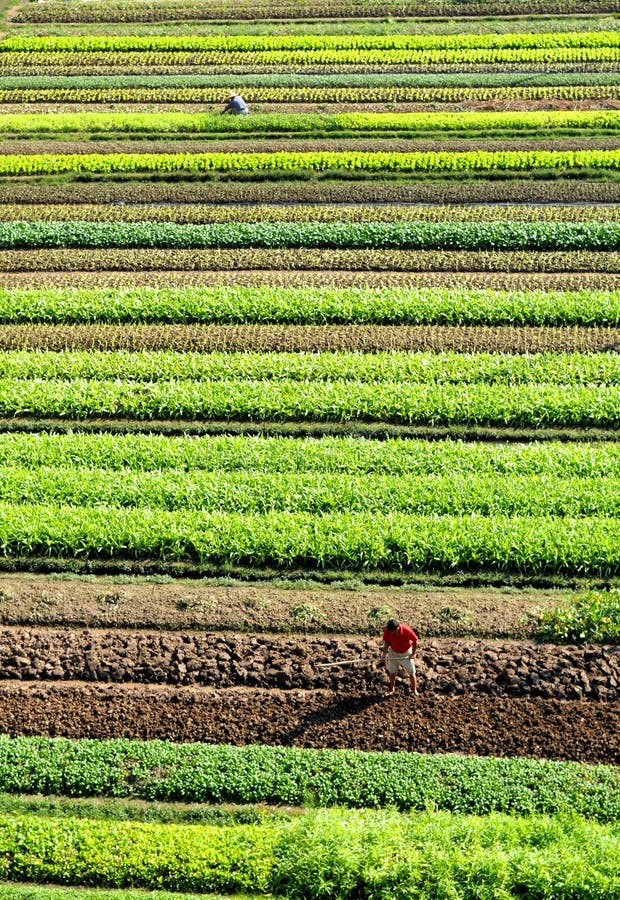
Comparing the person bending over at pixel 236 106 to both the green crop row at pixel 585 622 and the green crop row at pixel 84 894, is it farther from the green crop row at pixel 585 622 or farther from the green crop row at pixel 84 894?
the green crop row at pixel 84 894

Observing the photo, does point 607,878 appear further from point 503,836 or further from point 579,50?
point 579,50

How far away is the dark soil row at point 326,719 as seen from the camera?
1662 centimetres

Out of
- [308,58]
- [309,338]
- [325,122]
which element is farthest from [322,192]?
[308,58]

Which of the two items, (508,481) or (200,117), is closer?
(508,481)

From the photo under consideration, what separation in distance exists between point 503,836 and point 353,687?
3755mm

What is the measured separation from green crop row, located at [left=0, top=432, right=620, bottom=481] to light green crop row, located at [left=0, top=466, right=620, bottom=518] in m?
0.26

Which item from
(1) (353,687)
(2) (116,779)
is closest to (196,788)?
(2) (116,779)

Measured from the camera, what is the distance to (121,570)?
2033cm

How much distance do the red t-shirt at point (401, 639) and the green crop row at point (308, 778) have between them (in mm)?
1662

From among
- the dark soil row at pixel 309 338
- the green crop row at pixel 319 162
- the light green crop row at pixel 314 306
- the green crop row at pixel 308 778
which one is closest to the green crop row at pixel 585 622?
the green crop row at pixel 308 778

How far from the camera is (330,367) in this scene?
24594 millimetres

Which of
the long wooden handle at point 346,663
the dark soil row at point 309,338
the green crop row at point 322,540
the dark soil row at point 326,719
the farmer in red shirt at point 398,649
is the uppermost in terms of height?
the dark soil row at point 309,338

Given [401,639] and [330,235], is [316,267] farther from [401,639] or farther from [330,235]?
[401,639]

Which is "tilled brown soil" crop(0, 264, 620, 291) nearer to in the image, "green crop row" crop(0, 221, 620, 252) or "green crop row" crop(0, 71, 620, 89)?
"green crop row" crop(0, 221, 620, 252)
